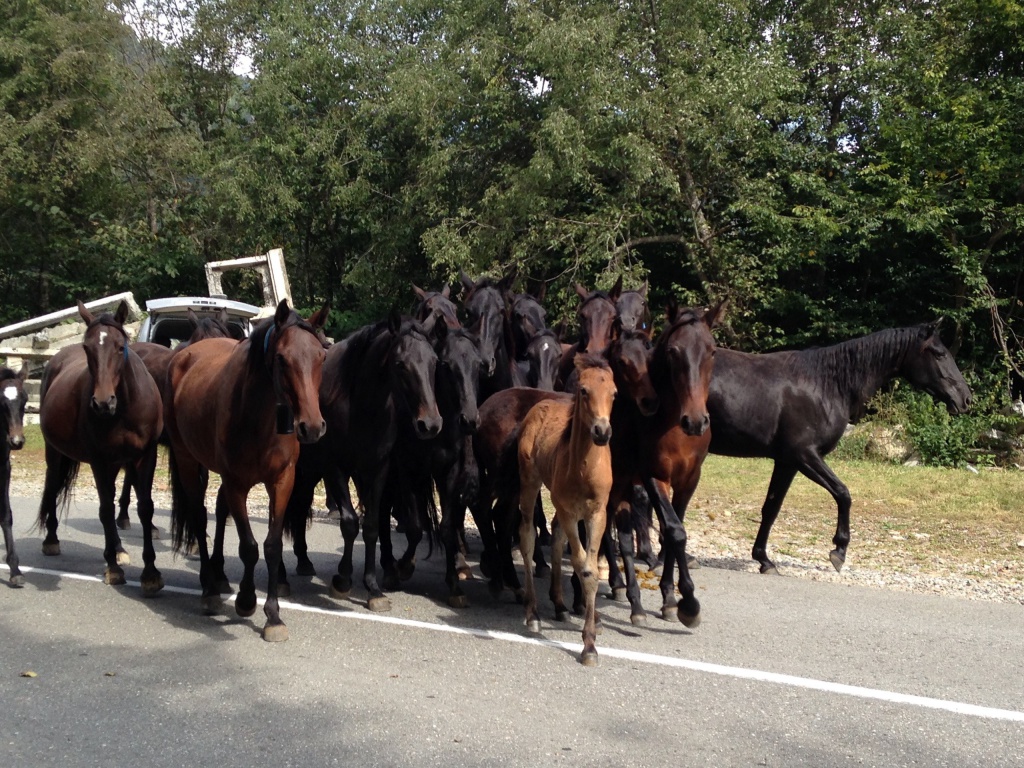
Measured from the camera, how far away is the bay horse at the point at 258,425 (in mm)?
6363

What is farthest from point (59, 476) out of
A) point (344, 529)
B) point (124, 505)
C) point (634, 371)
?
point (634, 371)

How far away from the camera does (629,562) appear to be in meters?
7.27

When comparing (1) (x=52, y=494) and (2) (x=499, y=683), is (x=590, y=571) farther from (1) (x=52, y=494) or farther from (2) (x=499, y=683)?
(1) (x=52, y=494)

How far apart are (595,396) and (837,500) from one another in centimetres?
388

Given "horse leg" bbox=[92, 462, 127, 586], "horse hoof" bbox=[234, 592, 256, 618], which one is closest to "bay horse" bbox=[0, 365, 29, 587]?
"horse leg" bbox=[92, 462, 127, 586]

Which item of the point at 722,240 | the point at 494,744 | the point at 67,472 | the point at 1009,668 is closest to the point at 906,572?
the point at 1009,668

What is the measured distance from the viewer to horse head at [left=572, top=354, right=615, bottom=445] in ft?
18.6

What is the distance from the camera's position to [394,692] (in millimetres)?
5320

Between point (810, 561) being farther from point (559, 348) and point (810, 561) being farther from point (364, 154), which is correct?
point (364, 154)

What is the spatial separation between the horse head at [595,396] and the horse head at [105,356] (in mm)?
3858

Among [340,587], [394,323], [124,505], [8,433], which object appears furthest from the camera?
[124,505]

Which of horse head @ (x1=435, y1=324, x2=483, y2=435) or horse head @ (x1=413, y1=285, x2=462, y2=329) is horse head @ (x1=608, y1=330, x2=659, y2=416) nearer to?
horse head @ (x1=435, y1=324, x2=483, y2=435)

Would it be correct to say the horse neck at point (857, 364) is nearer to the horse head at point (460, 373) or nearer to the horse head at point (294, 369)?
the horse head at point (460, 373)

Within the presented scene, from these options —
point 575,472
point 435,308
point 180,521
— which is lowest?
point 180,521
